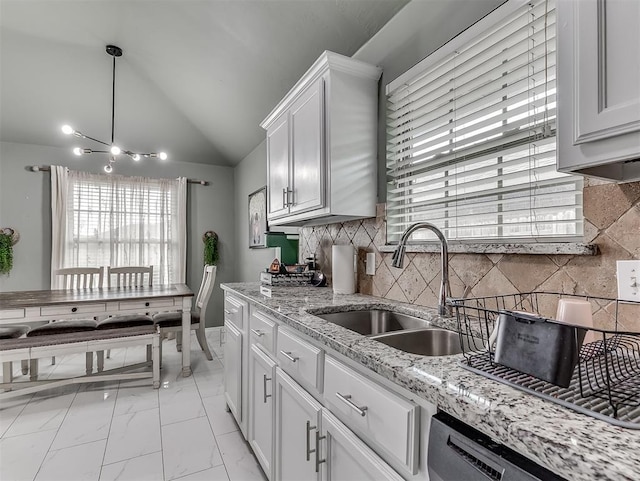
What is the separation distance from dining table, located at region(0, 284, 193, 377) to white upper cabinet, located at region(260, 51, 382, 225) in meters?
1.84

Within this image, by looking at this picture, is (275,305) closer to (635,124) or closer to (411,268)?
(411,268)

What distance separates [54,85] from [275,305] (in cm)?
365

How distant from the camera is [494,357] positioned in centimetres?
72

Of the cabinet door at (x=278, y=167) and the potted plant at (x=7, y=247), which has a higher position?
the cabinet door at (x=278, y=167)

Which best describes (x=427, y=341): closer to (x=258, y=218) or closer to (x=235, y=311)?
(x=235, y=311)

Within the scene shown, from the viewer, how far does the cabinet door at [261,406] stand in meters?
1.56

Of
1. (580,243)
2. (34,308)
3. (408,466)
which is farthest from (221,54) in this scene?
(408,466)

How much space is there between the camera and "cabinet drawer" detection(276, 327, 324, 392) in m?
1.13

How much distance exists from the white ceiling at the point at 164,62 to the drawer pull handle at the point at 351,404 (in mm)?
1899

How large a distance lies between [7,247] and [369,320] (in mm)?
4488

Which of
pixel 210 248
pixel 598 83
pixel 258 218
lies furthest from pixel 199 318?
pixel 598 83

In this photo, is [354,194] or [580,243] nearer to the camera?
[580,243]

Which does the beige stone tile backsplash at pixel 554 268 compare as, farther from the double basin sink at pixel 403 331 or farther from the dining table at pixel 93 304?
the dining table at pixel 93 304

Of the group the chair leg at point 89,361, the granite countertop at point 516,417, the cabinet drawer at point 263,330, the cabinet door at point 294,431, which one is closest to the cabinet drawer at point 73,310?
the chair leg at point 89,361
